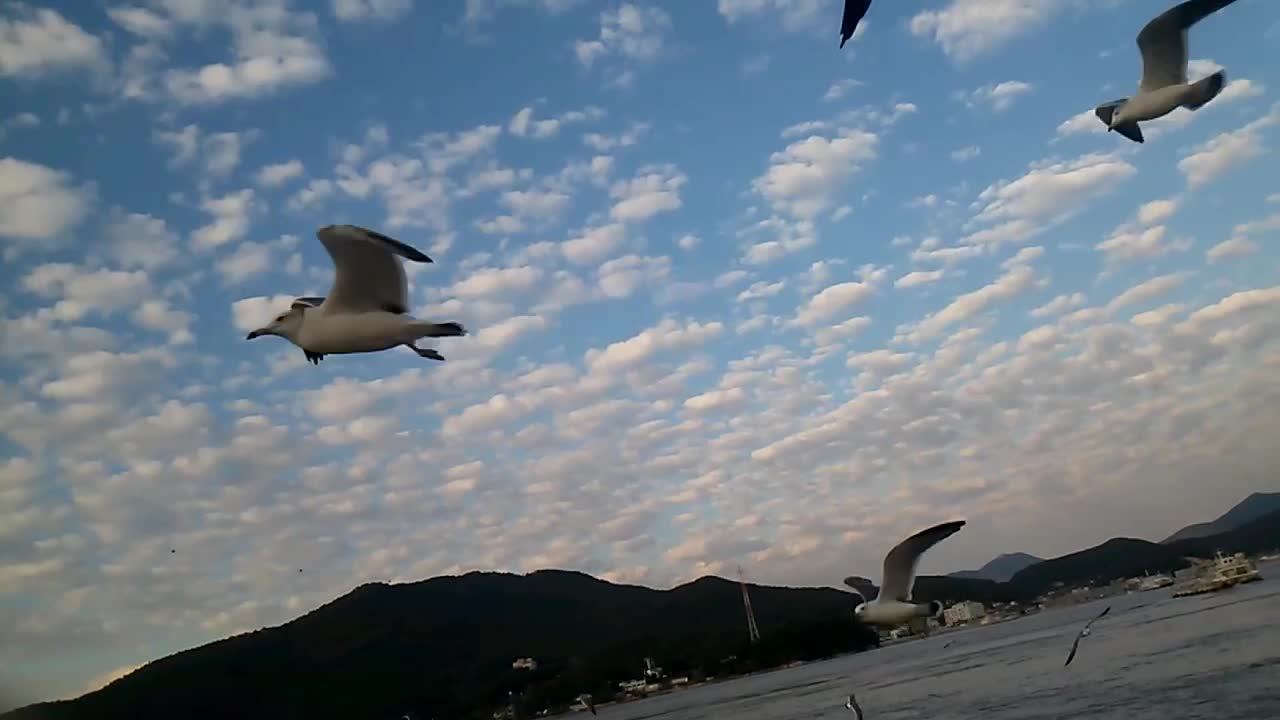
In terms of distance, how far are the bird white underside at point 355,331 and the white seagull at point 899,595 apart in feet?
23.5

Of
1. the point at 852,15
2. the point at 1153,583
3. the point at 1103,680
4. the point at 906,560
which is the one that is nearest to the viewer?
the point at 852,15

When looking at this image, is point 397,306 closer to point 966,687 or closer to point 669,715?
point 966,687

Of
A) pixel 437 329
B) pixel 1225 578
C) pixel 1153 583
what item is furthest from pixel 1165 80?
pixel 1153 583

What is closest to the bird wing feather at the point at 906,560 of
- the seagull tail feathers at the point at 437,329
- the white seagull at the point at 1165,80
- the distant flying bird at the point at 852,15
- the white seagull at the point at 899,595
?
the white seagull at the point at 899,595

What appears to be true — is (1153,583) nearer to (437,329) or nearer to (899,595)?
(899,595)

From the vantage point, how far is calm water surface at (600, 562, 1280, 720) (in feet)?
78.1

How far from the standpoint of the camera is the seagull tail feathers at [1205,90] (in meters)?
10.2

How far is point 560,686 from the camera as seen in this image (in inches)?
2842

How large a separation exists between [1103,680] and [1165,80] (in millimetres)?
24573

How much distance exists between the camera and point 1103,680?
31016mm

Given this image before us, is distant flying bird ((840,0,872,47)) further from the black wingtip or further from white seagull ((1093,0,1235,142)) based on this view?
white seagull ((1093,0,1235,142))

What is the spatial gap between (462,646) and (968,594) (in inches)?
2068

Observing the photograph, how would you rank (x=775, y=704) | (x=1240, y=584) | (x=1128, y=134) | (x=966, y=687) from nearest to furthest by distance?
(x=1128, y=134) < (x=966, y=687) < (x=775, y=704) < (x=1240, y=584)

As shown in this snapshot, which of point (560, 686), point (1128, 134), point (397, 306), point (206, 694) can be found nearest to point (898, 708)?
point (206, 694)
